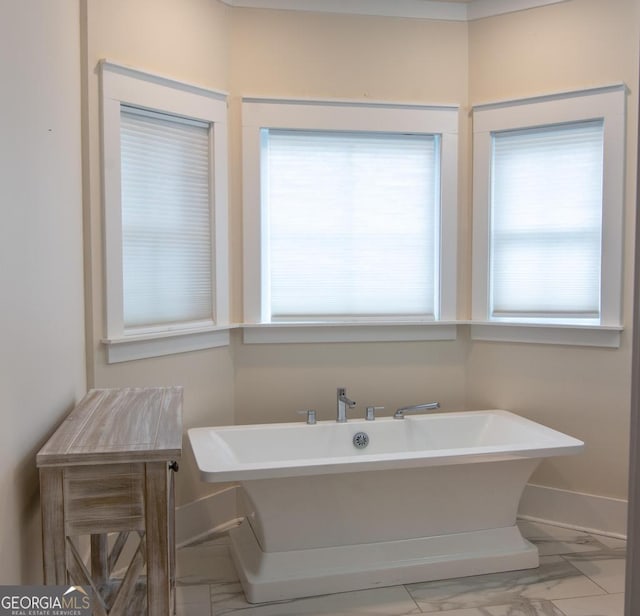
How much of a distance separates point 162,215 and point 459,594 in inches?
84.6

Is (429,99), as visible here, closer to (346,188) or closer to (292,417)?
(346,188)

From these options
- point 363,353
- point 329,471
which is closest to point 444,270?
point 363,353

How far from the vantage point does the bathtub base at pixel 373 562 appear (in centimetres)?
255

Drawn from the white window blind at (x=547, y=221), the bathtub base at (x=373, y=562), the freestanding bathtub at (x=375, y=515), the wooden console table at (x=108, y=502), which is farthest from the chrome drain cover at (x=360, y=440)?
the wooden console table at (x=108, y=502)

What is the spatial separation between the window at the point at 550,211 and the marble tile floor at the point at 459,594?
1.12 metres

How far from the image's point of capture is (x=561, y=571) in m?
2.78

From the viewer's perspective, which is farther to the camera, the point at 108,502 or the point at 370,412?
the point at 370,412

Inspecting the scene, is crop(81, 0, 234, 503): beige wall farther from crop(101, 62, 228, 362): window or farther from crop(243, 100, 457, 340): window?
crop(243, 100, 457, 340): window

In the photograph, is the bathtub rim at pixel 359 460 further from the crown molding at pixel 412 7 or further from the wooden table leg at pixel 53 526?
the crown molding at pixel 412 7

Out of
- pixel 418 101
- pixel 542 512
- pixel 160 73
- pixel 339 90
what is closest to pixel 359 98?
pixel 339 90

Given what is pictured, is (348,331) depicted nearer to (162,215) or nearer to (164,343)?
(164,343)

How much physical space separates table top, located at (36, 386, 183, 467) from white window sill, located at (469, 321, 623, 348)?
1862 mm

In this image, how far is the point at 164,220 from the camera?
9.70 feet

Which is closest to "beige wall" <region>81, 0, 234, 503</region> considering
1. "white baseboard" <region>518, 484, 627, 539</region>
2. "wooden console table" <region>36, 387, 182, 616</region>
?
"wooden console table" <region>36, 387, 182, 616</region>
